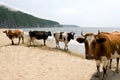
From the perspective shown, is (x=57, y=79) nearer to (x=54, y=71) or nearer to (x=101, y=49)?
(x=54, y=71)

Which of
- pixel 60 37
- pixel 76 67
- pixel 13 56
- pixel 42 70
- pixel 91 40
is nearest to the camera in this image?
pixel 91 40

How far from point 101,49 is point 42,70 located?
10.5 ft

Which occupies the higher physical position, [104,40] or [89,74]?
[104,40]

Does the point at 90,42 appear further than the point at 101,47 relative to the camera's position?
No

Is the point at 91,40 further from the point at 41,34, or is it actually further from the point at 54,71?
the point at 41,34

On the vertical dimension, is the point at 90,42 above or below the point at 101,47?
above

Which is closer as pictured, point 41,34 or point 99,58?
point 99,58

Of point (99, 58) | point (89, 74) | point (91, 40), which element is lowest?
point (89, 74)

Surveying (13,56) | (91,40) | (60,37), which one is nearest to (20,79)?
(91,40)

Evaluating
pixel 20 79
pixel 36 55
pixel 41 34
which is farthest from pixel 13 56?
pixel 41 34

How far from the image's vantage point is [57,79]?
39.0ft

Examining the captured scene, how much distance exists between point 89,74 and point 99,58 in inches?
62.3

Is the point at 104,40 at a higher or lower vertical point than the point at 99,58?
higher

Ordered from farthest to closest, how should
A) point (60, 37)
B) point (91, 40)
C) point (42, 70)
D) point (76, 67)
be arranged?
point (60, 37), point (76, 67), point (42, 70), point (91, 40)
